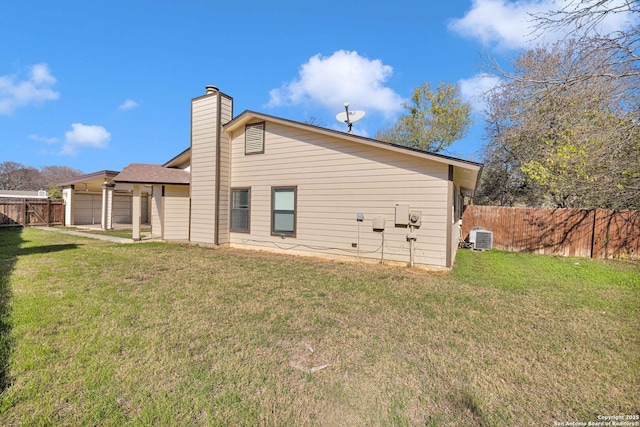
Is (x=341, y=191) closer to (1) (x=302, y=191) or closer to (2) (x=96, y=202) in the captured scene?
(1) (x=302, y=191)

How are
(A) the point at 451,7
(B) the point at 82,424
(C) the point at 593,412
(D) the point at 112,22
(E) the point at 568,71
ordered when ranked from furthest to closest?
(D) the point at 112,22
(A) the point at 451,7
(E) the point at 568,71
(C) the point at 593,412
(B) the point at 82,424

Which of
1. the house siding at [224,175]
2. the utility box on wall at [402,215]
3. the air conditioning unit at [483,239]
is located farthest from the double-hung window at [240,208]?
the air conditioning unit at [483,239]

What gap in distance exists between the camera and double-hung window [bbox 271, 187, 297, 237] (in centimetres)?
882

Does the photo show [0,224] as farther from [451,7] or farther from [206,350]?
[451,7]

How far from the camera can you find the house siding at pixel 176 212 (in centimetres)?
1062

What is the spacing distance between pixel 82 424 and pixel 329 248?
663 cm

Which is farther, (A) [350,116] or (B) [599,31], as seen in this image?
(A) [350,116]

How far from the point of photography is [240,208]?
9.87 metres

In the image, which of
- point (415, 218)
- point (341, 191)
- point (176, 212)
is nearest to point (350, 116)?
point (341, 191)

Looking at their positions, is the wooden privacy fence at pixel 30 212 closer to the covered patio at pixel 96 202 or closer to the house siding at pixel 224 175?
the covered patio at pixel 96 202

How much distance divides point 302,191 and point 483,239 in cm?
739

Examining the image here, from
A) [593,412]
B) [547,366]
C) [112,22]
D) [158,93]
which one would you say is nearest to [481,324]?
[547,366]

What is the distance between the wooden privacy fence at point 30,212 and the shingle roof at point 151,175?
979 cm

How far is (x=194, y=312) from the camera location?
387 cm
